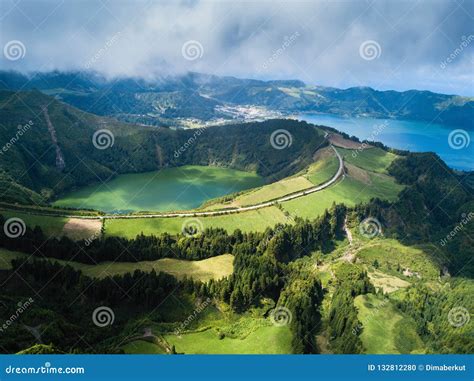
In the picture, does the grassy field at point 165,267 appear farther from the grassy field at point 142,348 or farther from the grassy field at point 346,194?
the grassy field at point 346,194

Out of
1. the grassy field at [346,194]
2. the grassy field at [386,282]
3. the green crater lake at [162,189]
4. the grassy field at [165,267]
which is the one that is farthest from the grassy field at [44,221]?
the grassy field at [386,282]

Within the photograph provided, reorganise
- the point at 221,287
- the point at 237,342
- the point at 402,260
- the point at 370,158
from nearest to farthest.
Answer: the point at 237,342 < the point at 221,287 < the point at 402,260 < the point at 370,158

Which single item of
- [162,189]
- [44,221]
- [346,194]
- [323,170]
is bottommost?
[44,221]

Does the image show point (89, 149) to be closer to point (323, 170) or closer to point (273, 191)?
point (273, 191)

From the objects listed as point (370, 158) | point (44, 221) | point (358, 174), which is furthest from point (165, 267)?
point (370, 158)

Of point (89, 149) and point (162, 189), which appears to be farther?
point (89, 149)

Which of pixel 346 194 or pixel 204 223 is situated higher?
pixel 346 194
